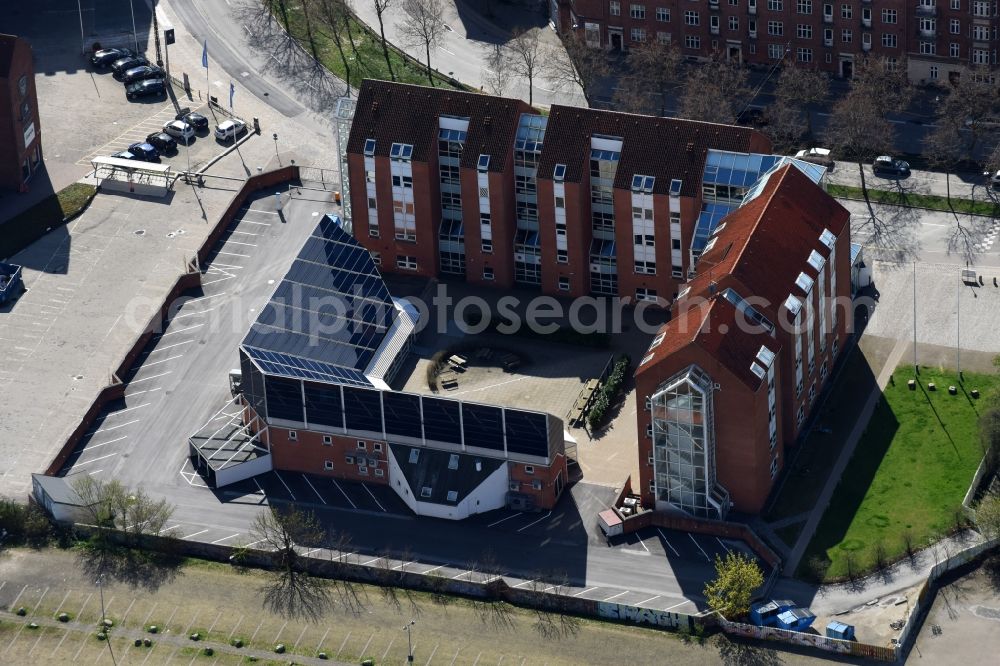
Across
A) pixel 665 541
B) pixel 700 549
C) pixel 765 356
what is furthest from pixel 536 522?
pixel 765 356

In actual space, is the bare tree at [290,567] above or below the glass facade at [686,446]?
below

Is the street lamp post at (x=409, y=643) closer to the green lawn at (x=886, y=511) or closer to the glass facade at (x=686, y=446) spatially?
the glass facade at (x=686, y=446)

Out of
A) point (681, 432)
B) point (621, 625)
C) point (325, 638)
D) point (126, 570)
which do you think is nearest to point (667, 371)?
point (681, 432)

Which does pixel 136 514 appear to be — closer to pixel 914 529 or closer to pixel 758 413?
pixel 758 413

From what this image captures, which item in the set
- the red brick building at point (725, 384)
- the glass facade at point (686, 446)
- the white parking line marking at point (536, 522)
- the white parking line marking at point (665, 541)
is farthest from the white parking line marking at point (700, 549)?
the white parking line marking at point (536, 522)

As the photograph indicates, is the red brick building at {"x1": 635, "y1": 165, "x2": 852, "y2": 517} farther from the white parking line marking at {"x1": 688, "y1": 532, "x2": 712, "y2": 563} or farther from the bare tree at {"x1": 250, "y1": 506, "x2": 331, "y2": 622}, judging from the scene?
the bare tree at {"x1": 250, "y1": 506, "x2": 331, "y2": 622}

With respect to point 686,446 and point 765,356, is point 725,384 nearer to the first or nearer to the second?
point 765,356
